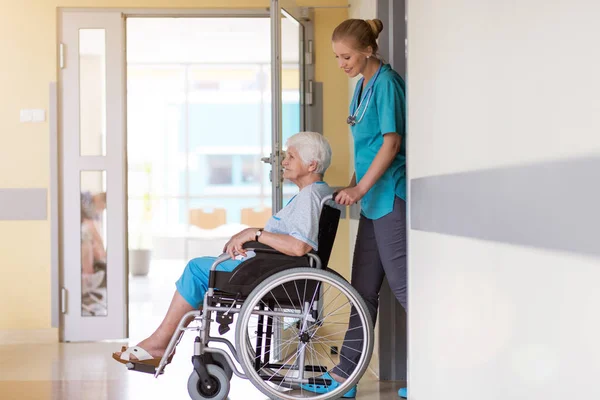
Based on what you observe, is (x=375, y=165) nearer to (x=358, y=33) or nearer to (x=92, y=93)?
(x=358, y=33)

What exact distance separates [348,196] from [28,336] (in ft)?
9.31

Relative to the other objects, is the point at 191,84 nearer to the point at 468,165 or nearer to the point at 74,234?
the point at 74,234

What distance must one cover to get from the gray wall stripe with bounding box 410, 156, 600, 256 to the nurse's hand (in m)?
0.58

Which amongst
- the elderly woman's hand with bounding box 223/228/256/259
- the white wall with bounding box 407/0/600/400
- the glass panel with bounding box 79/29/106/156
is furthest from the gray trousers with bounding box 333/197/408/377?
the glass panel with bounding box 79/29/106/156

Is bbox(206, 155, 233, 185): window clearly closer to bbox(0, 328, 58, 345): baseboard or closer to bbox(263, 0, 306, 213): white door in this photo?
bbox(0, 328, 58, 345): baseboard

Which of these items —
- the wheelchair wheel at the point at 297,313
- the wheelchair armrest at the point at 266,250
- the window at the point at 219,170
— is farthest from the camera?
the window at the point at 219,170

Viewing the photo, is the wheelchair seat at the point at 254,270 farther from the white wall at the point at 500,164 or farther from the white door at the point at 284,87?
the white door at the point at 284,87

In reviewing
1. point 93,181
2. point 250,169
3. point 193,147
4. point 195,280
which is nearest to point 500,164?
point 195,280

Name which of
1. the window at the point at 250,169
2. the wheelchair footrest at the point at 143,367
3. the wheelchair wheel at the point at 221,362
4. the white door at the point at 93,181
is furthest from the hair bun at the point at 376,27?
the window at the point at 250,169

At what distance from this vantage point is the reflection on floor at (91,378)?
3348 mm

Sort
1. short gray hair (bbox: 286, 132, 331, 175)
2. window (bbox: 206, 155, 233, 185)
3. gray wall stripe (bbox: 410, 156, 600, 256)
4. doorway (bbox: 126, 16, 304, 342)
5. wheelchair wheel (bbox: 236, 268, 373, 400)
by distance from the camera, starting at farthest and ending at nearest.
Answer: window (bbox: 206, 155, 233, 185) → doorway (bbox: 126, 16, 304, 342) → short gray hair (bbox: 286, 132, 331, 175) → wheelchair wheel (bbox: 236, 268, 373, 400) → gray wall stripe (bbox: 410, 156, 600, 256)

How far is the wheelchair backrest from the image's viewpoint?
2951 millimetres

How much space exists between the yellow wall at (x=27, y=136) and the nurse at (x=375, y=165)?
1.94 meters

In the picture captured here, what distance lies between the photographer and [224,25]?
8.08 meters
